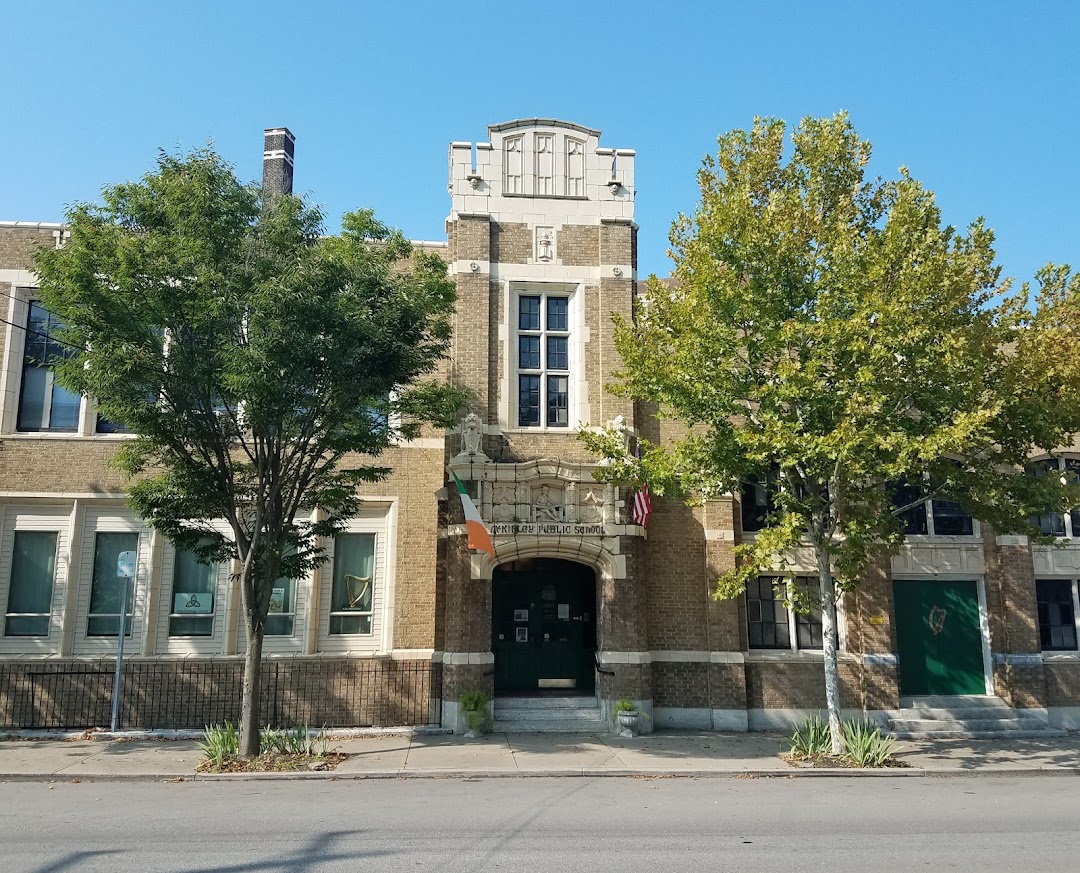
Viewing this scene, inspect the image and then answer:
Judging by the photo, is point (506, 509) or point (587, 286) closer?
point (506, 509)

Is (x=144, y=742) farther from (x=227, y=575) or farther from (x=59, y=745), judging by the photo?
(x=227, y=575)

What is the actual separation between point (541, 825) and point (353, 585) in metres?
8.07

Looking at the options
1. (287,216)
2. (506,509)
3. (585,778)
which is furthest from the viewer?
(506,509)

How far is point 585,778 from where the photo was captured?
11.9 metres

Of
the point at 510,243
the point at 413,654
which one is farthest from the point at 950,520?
the point at 413,654

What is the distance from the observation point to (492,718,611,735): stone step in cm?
1496

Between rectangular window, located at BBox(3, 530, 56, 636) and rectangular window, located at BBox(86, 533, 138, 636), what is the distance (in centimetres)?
74

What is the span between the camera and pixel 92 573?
51.9 ft

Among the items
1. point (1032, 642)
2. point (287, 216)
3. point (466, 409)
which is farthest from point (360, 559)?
point (1032, 642)

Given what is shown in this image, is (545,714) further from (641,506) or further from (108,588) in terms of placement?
(108,588)

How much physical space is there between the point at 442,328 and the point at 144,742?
27.9ft

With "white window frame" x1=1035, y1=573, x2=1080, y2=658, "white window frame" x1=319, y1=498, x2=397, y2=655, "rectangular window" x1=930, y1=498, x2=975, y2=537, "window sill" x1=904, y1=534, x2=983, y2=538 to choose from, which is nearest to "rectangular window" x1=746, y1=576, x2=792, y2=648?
"window sill" x1=904, y1=534, x2=983, y2=538

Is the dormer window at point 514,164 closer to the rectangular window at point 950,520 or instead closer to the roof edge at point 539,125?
the roof edge at point 539,125

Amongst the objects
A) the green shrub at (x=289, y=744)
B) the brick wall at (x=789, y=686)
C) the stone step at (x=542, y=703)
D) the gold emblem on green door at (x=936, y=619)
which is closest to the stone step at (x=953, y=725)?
the brick wall at (x=789, y=686)
